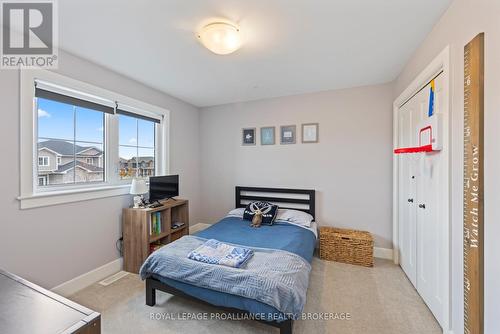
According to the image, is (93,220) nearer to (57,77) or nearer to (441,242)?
(57,77)

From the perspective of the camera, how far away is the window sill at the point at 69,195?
1.90 metres

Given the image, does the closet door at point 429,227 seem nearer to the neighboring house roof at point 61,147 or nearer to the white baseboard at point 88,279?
the white baseboard at point 88,279

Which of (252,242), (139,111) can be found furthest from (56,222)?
(252,242)

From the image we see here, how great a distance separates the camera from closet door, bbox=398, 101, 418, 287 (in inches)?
89.5

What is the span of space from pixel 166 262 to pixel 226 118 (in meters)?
2.72

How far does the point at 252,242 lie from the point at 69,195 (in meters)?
1.96

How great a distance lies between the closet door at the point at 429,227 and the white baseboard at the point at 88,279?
3.29m

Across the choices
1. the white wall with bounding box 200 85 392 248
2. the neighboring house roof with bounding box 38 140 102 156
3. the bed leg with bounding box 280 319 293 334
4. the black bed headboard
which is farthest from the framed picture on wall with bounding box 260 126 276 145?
the bed leg with bounding box 280 319 293 334

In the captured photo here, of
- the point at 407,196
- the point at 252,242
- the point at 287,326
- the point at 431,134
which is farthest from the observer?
the point at 407,196

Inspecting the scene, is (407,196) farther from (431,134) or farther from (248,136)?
(248,136)

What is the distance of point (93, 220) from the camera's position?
2404 millimetres

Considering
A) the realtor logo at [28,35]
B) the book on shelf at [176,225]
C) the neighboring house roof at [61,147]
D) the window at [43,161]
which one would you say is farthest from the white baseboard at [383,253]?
the realtor logo at [28,35]

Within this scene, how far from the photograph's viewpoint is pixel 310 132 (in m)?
3.35

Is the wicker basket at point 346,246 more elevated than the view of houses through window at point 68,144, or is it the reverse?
the view of houses through window at point 68,144
